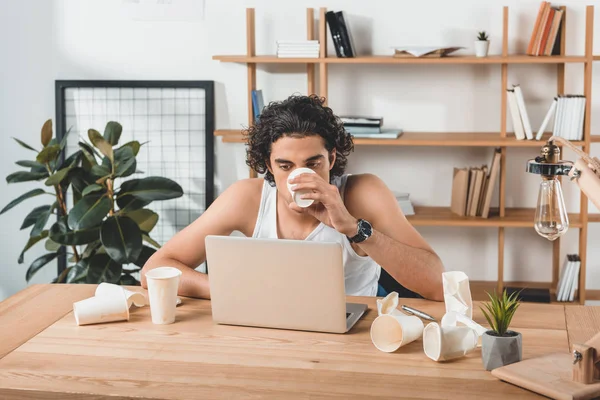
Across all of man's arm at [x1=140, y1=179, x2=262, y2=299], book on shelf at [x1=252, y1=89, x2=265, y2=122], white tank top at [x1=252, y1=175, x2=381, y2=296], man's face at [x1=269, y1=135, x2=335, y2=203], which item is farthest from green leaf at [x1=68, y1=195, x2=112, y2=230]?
man's face at [x1=269, y1=135, x2=335, y2=203]

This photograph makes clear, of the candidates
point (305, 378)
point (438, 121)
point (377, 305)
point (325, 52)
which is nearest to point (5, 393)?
point (305, 378)

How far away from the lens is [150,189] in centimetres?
328

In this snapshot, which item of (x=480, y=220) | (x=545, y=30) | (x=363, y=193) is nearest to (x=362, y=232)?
(x=363, y=193)

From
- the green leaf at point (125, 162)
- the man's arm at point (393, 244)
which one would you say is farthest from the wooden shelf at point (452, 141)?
the man's arm at point (393, 244)

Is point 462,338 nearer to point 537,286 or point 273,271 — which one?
point 273,271

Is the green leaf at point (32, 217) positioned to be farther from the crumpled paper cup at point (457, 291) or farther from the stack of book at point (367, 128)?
the crumpled paper cup at point (457, 291)

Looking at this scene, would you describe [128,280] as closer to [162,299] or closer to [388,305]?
[162,299]

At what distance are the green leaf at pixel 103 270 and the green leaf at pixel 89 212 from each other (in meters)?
0.17

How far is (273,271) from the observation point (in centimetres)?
163

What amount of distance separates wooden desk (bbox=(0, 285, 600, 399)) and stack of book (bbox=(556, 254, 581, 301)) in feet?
5.63

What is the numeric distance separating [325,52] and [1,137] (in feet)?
5.85

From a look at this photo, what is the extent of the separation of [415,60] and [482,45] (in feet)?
1.04

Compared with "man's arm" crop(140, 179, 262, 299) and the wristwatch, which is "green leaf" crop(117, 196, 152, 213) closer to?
"man's arm" crop(140, 179, 262, 299)

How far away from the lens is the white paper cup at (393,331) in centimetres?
154
